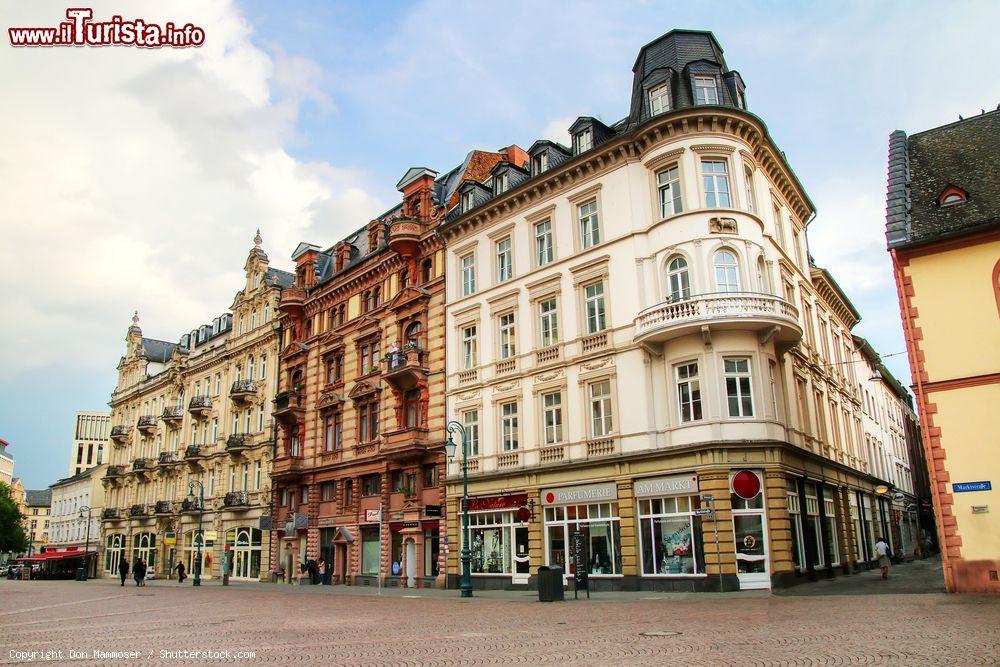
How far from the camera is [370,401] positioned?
4141 centimetres

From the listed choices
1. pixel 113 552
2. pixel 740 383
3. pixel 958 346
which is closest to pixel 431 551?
pixel 740 383

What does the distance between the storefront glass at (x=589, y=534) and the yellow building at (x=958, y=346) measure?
1120 cm

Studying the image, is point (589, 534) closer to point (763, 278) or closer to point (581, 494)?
point (581, 494)

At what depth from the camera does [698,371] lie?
89.0ft

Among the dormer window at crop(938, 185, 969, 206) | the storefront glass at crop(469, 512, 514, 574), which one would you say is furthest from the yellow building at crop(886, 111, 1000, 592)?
the storefront glass at crop(469, 512, 514, 574)

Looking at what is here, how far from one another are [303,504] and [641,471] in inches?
977

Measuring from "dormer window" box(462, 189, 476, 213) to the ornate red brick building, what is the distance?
172cm

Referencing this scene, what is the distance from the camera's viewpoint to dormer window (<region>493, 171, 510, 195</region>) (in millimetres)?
36219

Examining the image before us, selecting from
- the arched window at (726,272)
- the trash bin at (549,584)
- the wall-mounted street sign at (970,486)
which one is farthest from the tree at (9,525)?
the wall-mounted street sign at (970,486)

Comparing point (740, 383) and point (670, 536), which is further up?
point (740, 383)

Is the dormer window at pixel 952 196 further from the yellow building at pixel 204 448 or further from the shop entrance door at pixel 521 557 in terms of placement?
the yellow building at pixel 204 448

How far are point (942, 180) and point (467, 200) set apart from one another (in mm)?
20895

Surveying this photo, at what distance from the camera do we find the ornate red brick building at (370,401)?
37344mm

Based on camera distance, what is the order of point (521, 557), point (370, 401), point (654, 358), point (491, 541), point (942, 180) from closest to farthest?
1. point (942, 180)
2. point (654, 358)
3. point (521, 557)
4. point (491, 541)
5. point (370, 401)
